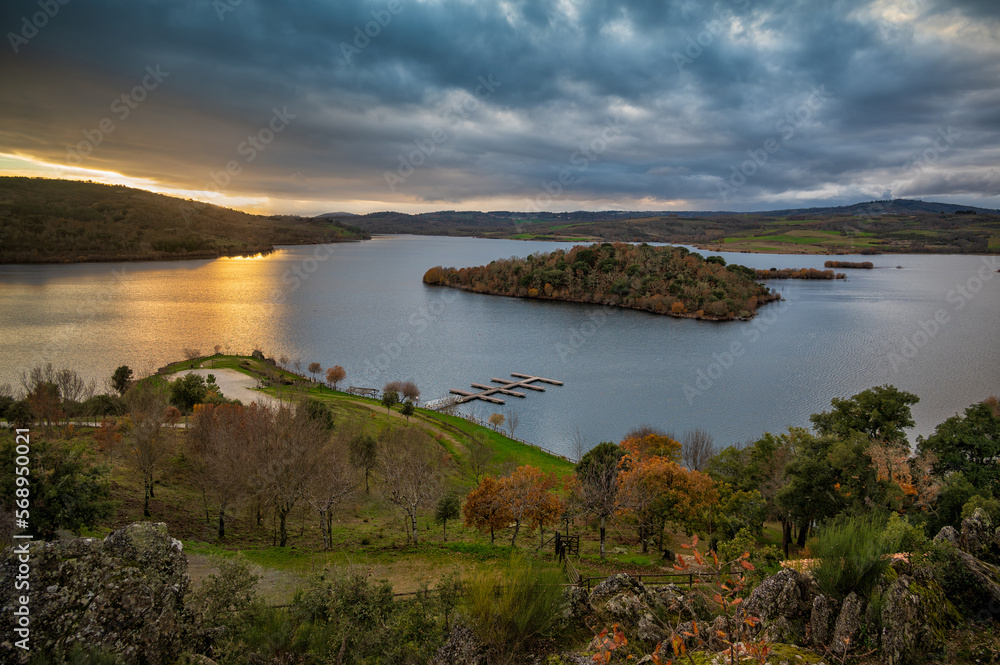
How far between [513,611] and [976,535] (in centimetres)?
888

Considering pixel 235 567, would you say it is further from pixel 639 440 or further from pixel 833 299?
pixel 833 299

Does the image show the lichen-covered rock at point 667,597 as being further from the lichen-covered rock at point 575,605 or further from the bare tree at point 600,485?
the bare tree at point 600,485

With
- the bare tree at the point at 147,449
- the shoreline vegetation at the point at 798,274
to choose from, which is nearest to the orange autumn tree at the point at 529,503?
the bare tree at the point at 147,449

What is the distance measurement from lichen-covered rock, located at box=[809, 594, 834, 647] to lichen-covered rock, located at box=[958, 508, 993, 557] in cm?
340

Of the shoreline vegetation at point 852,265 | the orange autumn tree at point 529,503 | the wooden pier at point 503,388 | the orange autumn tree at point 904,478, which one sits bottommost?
the wooden pier at point 503,388

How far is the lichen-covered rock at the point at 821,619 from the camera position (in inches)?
307

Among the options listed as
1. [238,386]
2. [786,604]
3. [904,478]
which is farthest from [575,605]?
[238,386]

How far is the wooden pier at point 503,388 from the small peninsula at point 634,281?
2309 inches

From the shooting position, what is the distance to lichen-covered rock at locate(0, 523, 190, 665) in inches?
276

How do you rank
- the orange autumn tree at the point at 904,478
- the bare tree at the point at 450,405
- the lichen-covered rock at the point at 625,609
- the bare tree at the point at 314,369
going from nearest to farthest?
the lichen-covered rock at the point at 625,609 → the orange autumn tree at the point at 904,478 → the bare tree at the point at 450,405 → the bare tree at the point at 314,369

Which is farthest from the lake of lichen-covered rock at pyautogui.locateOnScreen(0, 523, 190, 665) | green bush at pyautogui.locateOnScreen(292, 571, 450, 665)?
lichen-covered rock at pyautogui.locateOnScreen(0, 523, 190, 665)

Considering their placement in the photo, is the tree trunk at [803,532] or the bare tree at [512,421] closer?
the tree trunk at [803,532]

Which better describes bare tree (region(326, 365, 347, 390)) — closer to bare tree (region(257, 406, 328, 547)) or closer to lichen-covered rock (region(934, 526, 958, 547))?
bare tree (region(257, 406, 328, 547))

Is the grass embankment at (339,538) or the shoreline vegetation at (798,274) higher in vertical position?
the shoreline vegetation at (798,274)
